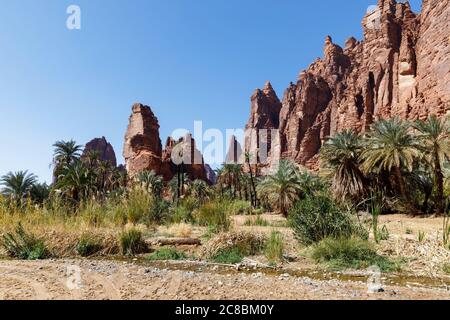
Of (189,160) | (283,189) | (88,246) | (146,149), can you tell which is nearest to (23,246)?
(88,246)

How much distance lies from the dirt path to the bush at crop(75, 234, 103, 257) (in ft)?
8.85

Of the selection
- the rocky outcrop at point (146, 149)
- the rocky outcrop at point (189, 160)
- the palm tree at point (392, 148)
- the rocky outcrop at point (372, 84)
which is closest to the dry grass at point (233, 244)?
the palm tree at point (392, 148)

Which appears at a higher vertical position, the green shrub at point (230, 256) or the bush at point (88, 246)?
the bush at point (88, 246)

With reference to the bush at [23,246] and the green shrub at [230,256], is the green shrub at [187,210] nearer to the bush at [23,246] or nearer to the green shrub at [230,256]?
the green shrub at [230,256]

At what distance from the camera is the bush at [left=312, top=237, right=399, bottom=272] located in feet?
24.8

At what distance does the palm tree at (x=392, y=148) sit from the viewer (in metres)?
24.4

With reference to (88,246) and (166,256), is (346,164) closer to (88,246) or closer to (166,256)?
(166,256)

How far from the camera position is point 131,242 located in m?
9.66

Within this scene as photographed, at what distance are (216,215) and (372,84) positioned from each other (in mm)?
85802

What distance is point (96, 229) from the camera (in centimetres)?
960

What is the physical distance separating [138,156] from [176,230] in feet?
245

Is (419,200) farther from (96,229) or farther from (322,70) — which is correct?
(322,70)

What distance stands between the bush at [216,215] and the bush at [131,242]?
2.51 m
